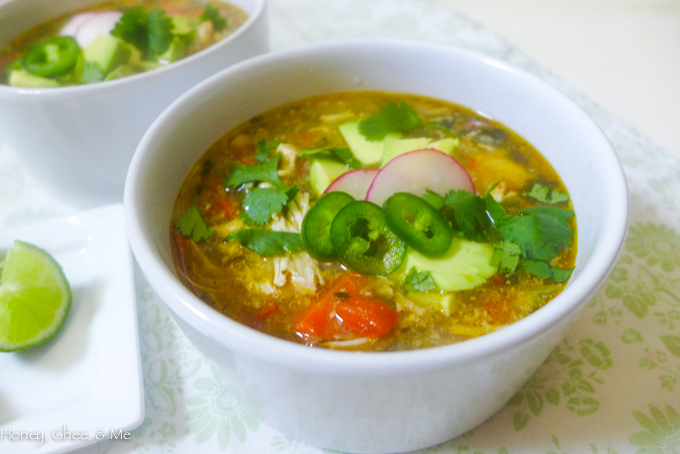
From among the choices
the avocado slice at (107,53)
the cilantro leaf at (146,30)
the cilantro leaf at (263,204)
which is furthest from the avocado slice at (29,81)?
the cilantro leaf at (263,204)

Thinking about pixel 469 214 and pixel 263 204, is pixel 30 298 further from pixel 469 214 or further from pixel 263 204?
pixel 469 214

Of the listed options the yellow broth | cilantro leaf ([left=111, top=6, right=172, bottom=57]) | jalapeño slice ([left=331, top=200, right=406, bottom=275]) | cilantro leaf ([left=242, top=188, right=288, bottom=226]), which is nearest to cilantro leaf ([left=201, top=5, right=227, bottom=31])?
the yellow broth

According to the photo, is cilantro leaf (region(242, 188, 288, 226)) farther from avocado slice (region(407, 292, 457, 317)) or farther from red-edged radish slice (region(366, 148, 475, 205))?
avocado slice (region(407, 292, 457, 317))

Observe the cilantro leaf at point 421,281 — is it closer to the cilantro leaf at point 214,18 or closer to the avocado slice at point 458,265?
the avocado slice at point 458,265

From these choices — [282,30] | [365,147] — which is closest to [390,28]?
[282,30]

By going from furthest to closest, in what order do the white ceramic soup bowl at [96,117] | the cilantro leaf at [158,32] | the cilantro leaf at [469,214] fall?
the cilantro leaf at [158,32] → the white ceramic soup bowl at [96,117] → the cilantro leaf at [469,214]

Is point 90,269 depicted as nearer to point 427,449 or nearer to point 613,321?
point 427,449

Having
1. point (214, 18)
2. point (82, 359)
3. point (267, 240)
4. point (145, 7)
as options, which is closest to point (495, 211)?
point (267, 240)
